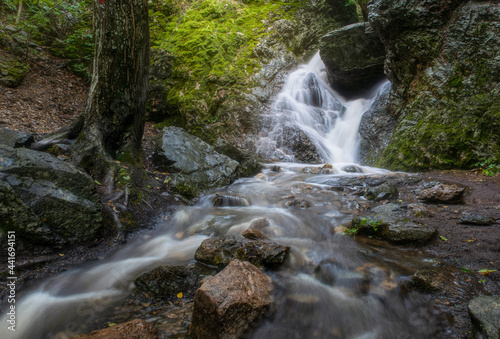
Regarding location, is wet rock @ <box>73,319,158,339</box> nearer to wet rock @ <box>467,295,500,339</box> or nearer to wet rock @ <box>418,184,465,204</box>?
wet rock @ <box>467,295,500,339</box>

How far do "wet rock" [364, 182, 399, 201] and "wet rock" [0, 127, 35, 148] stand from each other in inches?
257

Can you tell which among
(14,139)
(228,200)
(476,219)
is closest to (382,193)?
(476,219)

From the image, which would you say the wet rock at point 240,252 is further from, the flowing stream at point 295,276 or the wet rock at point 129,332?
the wet rock at point 129,332

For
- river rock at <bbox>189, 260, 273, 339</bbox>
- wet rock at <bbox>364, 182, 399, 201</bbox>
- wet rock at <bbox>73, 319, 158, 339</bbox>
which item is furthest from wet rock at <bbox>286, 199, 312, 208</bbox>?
wet rock at <bbox>73, 319, 158, 339</bbox>

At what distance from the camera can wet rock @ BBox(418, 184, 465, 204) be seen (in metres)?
4.41

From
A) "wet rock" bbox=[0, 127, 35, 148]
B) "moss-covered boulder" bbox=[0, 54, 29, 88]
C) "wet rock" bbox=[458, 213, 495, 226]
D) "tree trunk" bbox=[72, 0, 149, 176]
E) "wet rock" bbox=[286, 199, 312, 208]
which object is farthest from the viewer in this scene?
"moss-covered boulder" bbox=[0, 54, 29, 88]

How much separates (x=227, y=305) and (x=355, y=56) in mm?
11335

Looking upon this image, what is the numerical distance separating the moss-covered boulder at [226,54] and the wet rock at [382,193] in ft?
18.5

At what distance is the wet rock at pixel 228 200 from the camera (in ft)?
16.3

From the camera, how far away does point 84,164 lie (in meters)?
4.15

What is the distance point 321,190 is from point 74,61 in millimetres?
10645

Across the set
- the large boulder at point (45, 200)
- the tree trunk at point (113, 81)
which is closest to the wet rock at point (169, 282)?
the large boulder at point (45, 200)

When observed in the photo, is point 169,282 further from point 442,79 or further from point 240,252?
point 442,79

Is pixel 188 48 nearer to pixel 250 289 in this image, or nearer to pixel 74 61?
pixel 74 61
